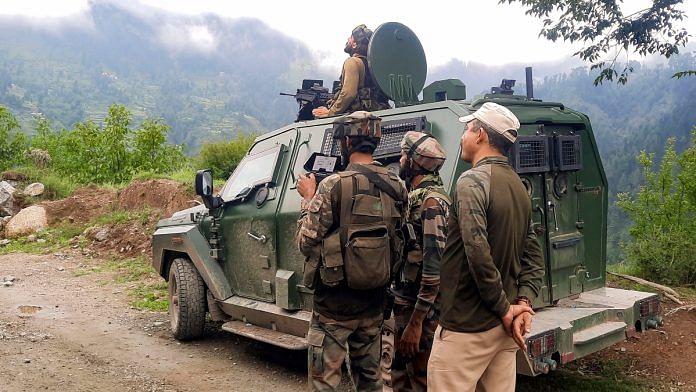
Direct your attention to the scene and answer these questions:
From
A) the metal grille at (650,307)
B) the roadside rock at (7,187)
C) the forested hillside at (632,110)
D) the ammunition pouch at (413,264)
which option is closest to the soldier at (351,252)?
the ammunition pouch at (413,264)

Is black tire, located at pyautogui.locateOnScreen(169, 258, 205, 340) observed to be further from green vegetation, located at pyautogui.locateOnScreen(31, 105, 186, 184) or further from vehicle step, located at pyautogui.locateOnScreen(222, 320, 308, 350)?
green vegetation, located at pyautogui.locateOnScreen(31, 105, 186, 184)

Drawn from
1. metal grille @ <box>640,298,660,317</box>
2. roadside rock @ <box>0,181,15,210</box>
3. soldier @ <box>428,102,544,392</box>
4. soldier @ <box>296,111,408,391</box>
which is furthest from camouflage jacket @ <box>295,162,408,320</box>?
roadside rock @ <box>0,181,15,210</box>

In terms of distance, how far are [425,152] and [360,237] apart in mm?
610

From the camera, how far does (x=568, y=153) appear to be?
180 inches

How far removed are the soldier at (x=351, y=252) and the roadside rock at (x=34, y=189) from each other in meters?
14.9

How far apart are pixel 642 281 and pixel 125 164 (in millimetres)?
17129

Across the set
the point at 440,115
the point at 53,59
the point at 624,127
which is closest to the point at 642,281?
the point at 440,115

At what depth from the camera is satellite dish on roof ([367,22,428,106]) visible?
577cm

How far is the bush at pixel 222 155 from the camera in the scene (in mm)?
17422

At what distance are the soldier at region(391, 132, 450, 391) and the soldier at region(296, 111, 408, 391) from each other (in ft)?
0.42

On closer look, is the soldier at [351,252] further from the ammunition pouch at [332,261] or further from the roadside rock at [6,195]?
the roadside rock at [6,195]

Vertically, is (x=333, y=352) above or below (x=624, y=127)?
below

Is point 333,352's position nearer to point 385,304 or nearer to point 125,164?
point 385,304

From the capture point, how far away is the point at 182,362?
218 inches
